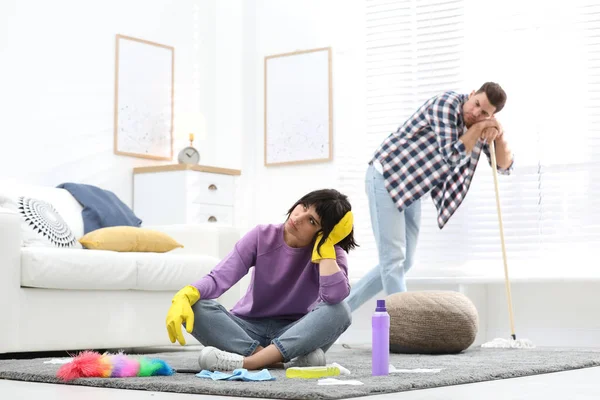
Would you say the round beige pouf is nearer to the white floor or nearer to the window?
the window

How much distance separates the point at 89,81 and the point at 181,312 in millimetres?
2718

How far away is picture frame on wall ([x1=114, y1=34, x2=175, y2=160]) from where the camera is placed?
522cm

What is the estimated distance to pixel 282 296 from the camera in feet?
9.78

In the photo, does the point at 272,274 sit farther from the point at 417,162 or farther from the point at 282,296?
the point at 417,162

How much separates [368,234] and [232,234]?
110 centimetres

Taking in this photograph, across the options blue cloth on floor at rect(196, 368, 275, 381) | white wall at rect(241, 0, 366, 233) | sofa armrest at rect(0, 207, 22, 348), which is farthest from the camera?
white wall at rect(241, 0, 366, 233)

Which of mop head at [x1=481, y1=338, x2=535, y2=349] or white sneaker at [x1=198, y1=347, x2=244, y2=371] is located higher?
white sneaker at [x1=198, y1=347, x2=244, y2=371]

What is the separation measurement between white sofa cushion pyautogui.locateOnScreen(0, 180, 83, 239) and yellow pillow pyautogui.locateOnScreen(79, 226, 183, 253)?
0.26 m

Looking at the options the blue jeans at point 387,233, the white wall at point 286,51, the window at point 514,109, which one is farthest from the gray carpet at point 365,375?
the white wall at point 286,51

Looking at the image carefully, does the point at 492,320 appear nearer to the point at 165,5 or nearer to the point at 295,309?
the point at 295,309

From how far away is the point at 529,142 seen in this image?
484cm

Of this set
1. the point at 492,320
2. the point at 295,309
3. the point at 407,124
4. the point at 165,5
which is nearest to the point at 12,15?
the point at 165,5

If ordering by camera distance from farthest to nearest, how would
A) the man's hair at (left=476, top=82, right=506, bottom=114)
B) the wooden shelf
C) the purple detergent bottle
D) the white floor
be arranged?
1. the wooden shelf
2. the man's hair at (left=476, top=82, right=506, bottom=114)
3. the purple detergent bottle
4. the white floor

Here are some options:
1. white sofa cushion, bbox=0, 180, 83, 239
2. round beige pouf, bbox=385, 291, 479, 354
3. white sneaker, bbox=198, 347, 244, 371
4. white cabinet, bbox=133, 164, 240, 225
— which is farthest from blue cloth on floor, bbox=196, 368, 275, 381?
white cabinet, bbox=133, 164, 240, 225
